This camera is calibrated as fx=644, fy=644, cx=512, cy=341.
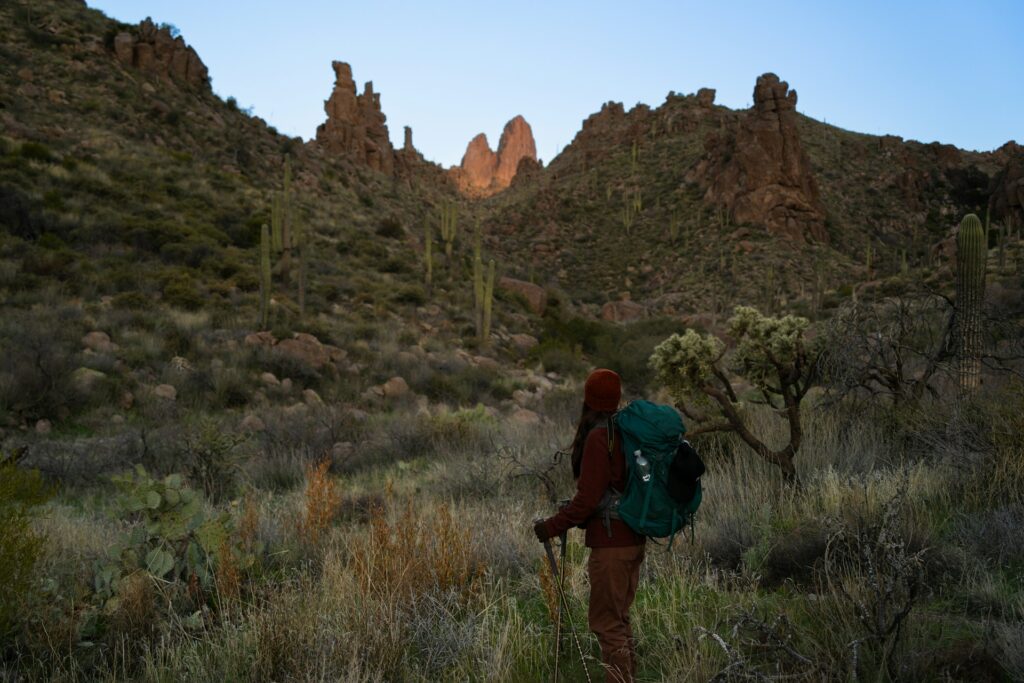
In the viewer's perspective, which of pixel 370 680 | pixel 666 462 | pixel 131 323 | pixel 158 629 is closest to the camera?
pixel 666 462

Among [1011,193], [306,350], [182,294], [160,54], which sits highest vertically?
[160,54]

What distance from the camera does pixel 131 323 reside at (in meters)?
14.6

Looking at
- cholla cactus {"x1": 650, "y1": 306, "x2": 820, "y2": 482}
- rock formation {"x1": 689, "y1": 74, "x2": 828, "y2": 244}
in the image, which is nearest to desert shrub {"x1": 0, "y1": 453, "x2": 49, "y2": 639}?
cholla cactus {"x1": 650, "y1": 306, "x2": 820, "y2": 482}

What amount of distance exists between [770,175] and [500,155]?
96.1 meters

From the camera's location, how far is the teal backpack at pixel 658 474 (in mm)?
2807

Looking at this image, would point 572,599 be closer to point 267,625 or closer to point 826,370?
point 267,625

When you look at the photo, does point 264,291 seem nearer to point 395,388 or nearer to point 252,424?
point 395,388

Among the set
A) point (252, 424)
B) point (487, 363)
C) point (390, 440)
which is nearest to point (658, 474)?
point (390, 440)

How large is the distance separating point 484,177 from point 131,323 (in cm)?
11925

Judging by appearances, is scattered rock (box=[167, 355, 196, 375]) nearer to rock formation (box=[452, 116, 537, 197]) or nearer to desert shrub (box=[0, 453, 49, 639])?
desert shrub (box=[0, 453, 49, 639])

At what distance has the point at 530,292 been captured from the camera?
2898 cm

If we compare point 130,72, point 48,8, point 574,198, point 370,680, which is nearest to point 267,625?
point 370,680

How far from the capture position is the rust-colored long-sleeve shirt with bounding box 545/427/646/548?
2.92 meters

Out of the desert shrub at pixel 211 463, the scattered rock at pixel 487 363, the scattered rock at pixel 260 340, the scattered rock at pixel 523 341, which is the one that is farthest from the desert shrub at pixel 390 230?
the desert shrub at pixel 211 463
